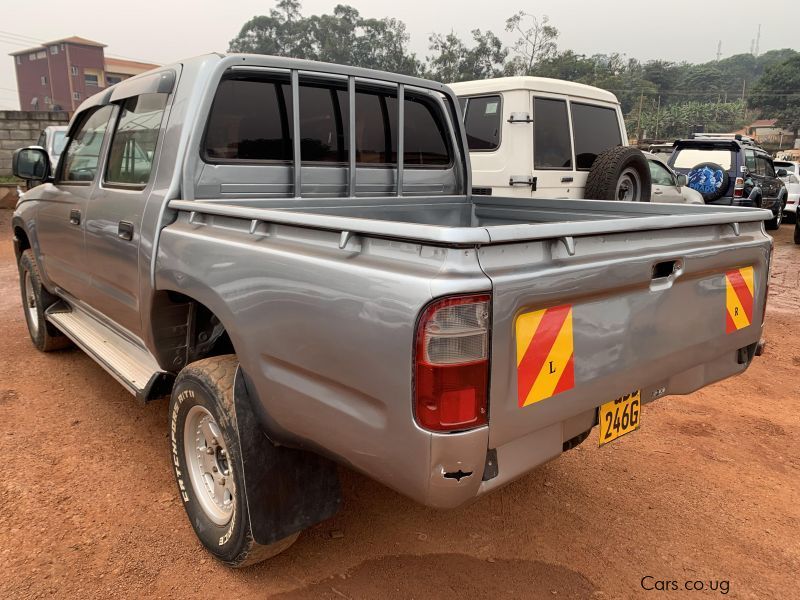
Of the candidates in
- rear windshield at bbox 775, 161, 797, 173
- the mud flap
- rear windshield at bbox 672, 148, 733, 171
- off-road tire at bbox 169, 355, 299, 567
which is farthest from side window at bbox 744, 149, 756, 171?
off-road tire at bbox 169, 355, 299, 567

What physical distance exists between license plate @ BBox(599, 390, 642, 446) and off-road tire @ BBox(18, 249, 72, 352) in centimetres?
416

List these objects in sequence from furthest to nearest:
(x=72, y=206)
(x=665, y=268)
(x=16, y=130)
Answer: (x=16, y=130), (x=72, y=206), (x=665, y=268)

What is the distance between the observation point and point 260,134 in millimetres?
2953

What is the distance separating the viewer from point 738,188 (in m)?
11.4

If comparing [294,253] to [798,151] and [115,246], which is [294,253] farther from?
[798,151]

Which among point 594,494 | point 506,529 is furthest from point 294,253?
point 594,494

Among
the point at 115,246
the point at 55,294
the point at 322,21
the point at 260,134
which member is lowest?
the point at 55,294

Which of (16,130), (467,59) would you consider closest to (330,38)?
(467,59)

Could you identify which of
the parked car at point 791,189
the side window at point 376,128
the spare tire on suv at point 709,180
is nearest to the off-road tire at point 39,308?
the side window at point 376,128

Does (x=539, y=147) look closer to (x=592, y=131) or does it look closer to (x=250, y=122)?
(x=592, y=131)

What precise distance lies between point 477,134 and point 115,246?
502cm

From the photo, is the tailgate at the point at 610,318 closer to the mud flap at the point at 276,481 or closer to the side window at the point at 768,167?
the mud flap at the point at 276,481

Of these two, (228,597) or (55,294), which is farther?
(55,294)

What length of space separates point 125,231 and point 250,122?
778mm
